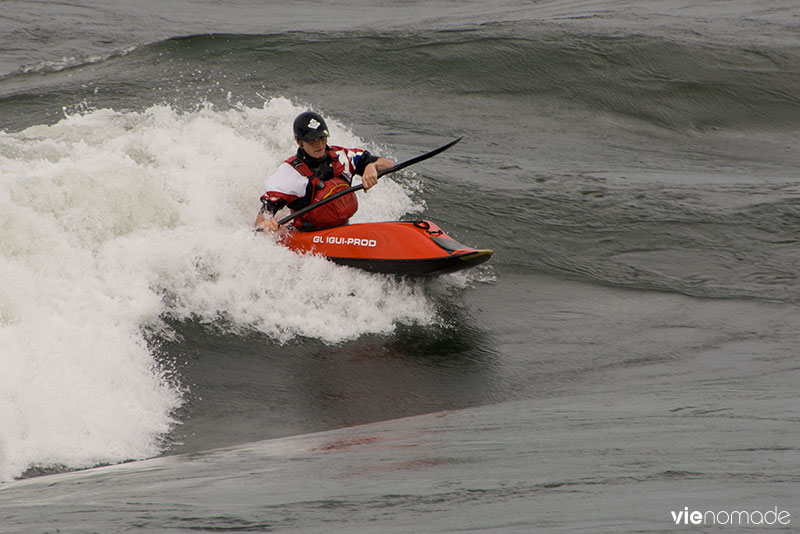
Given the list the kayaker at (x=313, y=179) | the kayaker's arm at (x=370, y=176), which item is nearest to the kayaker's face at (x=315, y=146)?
the kayaker at (x=313, y=179)

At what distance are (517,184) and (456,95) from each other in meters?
3.49

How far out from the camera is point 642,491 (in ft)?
9.29

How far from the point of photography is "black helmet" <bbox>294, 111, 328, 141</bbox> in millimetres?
6539

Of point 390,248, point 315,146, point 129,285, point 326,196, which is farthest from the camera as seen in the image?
point 326,196

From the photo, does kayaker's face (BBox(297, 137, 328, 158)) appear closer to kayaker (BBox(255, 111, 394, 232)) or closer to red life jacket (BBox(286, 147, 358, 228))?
kayaker (BBox(255, 111, 394, 232))

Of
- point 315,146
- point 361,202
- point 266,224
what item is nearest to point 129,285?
point 266,224

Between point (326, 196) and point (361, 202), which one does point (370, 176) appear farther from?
point (361, 202)

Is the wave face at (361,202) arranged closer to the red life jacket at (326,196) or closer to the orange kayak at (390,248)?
the orange kayak at (390,248)

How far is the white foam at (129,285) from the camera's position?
466 centimetres

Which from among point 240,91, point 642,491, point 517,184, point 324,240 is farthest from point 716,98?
point 642,491

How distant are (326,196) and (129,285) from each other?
1.65 meters

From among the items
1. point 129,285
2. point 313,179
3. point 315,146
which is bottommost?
point 129,285

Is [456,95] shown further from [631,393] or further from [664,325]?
[631,393]

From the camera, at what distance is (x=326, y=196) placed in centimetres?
677
